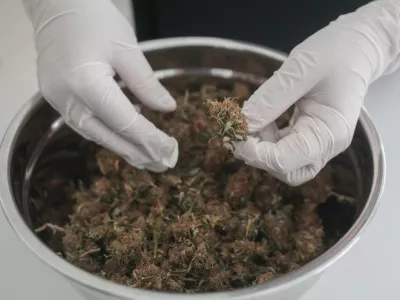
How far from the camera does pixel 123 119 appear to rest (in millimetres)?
712

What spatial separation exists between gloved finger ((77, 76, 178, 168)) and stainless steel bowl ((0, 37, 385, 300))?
0.11 metres

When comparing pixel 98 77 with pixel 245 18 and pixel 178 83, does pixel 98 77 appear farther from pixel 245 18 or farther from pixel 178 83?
pixel 245 18

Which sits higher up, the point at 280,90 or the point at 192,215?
the point at 280,90

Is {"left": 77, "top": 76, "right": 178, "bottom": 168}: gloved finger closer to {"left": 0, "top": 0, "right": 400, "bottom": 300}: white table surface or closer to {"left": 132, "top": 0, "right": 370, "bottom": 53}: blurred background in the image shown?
{"left": 0, "top": 0, "right": 400, "bottom": 300}: white table surface

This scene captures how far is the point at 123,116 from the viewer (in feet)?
2.33

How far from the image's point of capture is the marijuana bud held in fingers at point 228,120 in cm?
64

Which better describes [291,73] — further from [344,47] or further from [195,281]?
[195,281]

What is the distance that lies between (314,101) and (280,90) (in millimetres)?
56

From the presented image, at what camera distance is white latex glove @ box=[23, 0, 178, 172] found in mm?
702

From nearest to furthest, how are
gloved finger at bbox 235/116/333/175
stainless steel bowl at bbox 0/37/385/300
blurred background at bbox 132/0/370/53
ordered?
1. stainless steel bowl at bbox 0/37/385/300
2. gloved finger at bbox 235/116/333/175
3. blurred background at bbox 132/0/370/53

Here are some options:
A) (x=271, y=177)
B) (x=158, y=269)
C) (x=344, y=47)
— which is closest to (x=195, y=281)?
(x=158, y=269)

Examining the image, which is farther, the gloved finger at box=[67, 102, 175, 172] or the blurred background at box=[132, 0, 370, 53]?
the blurred background at box=[132, 0, 370, 53]

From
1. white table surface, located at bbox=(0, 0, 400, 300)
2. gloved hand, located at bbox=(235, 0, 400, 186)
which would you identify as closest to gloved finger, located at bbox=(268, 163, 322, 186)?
gloved hand, located at bbox=(235, 0, 400, 186)

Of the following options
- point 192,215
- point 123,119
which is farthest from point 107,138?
point 192,215
